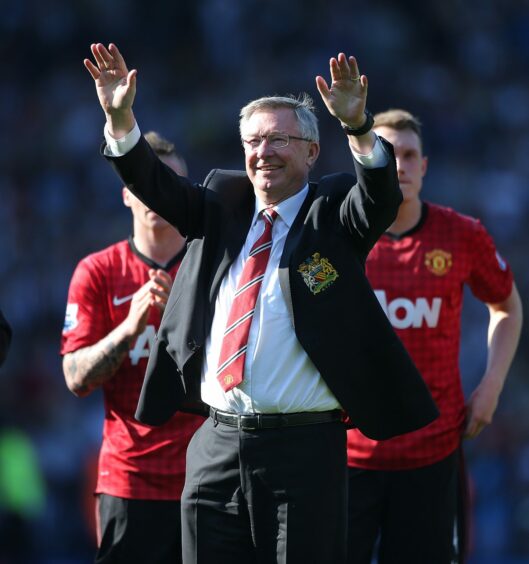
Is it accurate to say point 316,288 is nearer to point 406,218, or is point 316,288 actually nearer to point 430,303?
point 430,303

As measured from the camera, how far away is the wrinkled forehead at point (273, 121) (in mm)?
3666

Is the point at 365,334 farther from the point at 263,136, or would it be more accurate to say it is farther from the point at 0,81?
the point at 0,81

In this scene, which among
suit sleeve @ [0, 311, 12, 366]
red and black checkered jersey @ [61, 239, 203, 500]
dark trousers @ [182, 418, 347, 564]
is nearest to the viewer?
dark trousers @ [182, 418, 347, 564]

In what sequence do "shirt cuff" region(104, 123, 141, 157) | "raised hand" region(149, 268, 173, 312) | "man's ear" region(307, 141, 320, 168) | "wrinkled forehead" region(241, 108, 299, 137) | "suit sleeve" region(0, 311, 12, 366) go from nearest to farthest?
"shirt cuff" region(104, 123, 141, 157) → "wrinkled forehead" region(241, 108, 299, 137) → "man's ear" region(307, 141, 320, 168) → "raised hand" region(149, 268, 173, 312) → "suit sleeve" region(0, 311, 12, 366)

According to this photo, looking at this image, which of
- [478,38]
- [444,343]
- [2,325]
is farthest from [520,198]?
[2,325]

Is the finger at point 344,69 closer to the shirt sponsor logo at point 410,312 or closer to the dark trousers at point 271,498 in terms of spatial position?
the dark trousers at point 271,498

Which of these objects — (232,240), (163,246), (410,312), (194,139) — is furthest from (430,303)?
(194,139)

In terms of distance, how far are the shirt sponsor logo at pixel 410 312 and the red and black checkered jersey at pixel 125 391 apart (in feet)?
2.74

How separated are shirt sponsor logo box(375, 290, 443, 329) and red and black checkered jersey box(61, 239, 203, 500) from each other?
84cm

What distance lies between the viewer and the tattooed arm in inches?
160

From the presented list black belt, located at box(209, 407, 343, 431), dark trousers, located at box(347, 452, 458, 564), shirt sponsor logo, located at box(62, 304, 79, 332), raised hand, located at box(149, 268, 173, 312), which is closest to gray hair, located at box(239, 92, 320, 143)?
raised hand, located at box(149, 268, 173, 312)

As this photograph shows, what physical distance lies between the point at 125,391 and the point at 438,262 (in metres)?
1.33

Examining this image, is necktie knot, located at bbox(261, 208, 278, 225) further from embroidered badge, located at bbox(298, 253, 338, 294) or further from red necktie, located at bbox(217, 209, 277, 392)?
embroidered badge, located at bbox(298, 253, 338, 294)

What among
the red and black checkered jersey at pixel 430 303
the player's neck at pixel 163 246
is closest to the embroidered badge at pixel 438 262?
the red and black checkered jersey at pixel 430 303
